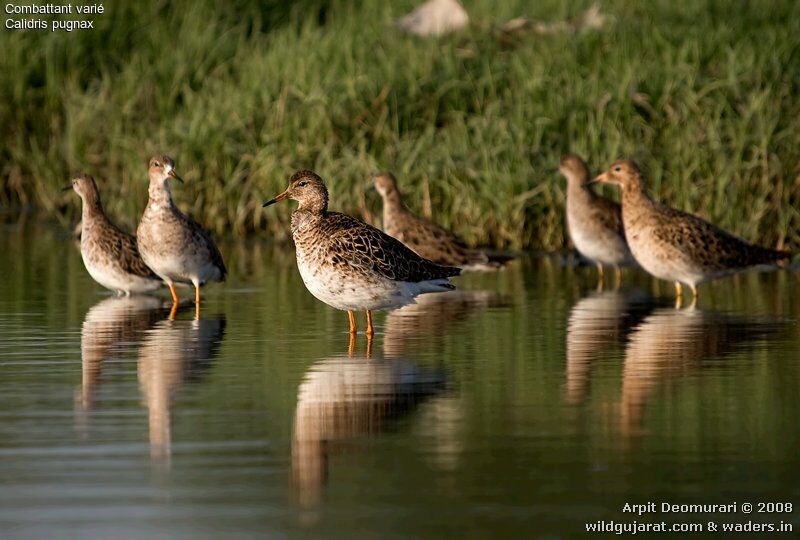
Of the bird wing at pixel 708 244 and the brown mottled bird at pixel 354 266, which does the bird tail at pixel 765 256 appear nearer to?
the bird wing at pixel 708 244

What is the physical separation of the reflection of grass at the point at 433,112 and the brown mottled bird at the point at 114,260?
4.89 m

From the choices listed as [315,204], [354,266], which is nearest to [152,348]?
[354,266]

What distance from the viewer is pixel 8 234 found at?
23.7 m

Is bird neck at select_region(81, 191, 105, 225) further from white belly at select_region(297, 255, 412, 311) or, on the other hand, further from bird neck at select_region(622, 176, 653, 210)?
bird neck at select_region(622, 176, 653, 210)

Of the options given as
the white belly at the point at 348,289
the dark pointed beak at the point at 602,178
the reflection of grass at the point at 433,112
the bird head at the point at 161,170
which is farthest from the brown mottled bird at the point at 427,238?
the white belly at the point at 348,289

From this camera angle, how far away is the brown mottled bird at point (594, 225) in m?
19.0

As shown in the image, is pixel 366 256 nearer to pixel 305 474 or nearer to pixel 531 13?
pixel 305 474

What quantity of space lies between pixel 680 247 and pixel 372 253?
4.17 meters

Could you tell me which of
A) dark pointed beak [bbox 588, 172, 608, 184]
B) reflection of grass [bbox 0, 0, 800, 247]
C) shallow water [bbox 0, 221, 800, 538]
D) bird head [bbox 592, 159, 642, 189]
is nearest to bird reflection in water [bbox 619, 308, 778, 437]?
shallow water [bbox 0, 221, 800, 538]

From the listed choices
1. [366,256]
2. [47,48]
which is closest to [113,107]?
[47,48]

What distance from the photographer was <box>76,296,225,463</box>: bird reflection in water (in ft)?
34.7

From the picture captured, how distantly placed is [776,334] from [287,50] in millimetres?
12205

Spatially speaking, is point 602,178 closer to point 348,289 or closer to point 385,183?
point 385,183

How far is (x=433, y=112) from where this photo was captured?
22.7 metres
